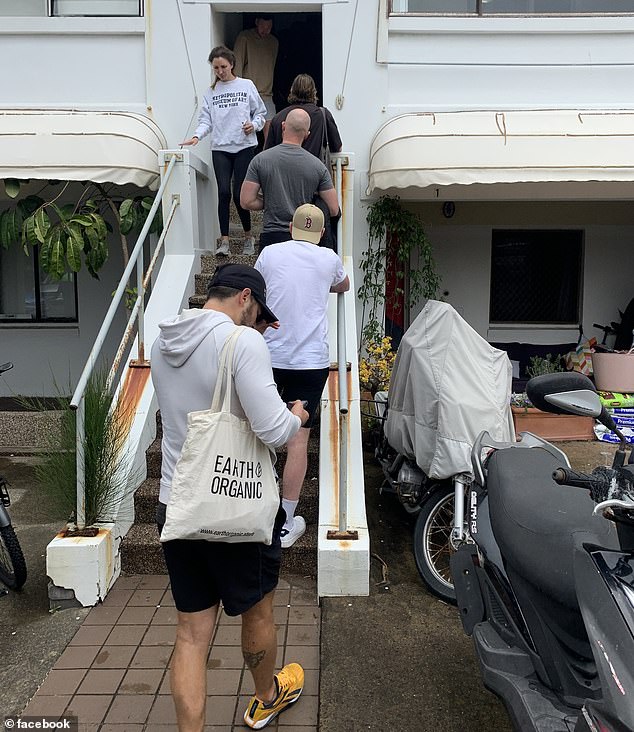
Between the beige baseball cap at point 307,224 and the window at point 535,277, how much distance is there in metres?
5.21

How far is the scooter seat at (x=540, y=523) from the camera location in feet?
8.01

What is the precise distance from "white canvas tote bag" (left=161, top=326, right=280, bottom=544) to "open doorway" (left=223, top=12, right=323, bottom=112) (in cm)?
756

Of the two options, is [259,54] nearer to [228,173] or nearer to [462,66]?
[462,66]

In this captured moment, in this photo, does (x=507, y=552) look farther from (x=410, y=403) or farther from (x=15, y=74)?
(x=15, y=74)

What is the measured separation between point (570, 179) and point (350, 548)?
414 centimetres

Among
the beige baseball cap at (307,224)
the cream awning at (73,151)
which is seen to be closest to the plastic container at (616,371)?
the beige baseball cap at (307,224)

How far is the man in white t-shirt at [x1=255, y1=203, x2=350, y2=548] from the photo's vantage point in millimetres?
3980

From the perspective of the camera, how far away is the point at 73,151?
655 cm

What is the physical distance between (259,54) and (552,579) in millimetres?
7681

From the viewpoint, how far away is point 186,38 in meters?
7.71

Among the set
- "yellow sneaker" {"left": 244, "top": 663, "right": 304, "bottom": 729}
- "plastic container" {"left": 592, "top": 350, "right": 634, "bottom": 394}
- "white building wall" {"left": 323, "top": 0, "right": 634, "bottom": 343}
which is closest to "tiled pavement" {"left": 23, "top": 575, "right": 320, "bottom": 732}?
"yellow sneaker" {"left": 244, "top": 663, "right": 304, "bottom": 729}

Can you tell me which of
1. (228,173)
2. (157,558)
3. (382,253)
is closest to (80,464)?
(157,558)

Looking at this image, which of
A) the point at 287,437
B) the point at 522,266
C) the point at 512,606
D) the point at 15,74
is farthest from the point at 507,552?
the point at 15,74

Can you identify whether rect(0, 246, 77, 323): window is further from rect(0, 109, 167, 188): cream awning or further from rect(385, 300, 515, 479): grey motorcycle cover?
rect(385, 300, 515, 479): grey motorcycle cover
